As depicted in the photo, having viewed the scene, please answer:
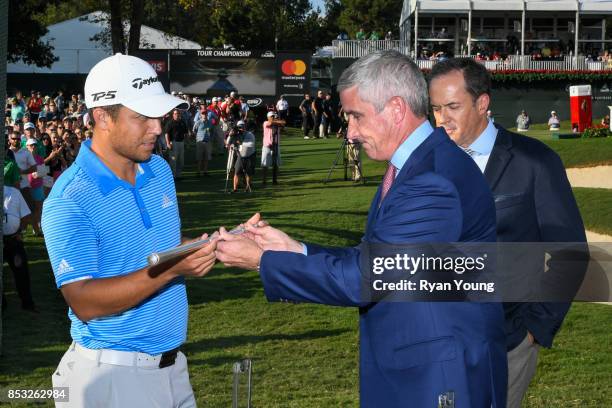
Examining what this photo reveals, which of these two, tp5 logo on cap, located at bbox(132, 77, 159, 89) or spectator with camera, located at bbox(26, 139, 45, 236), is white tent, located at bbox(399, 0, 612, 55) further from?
tp5 logo on cap, located at bbox(132, 77, 159, 89)

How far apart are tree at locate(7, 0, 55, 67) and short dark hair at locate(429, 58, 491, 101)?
47.0 metres

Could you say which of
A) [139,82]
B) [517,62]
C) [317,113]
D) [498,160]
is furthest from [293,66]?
[139,82]

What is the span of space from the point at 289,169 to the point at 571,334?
21908mm

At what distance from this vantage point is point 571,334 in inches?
461

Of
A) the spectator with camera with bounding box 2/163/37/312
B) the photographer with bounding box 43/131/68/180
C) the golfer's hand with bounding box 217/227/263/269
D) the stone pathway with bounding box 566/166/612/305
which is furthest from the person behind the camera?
the stone pathway with bounding box 566/166/612/305

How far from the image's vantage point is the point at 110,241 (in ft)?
13.6

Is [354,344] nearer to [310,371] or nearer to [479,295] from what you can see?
[310,371]

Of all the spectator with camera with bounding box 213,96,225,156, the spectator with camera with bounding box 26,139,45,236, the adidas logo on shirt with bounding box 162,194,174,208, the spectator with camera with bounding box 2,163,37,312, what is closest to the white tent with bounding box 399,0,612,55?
the spectator with camera with bounding box 213,96,225,156

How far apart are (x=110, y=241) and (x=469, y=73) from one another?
233cm

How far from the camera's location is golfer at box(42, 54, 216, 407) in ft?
13.1

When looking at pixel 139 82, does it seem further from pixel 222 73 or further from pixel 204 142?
pixel 222 73

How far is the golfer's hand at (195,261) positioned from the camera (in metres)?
4.03

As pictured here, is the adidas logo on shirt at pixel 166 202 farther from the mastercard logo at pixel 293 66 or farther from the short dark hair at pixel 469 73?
the mastercard logo at pixel 293 66

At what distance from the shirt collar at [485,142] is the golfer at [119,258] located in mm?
1722
